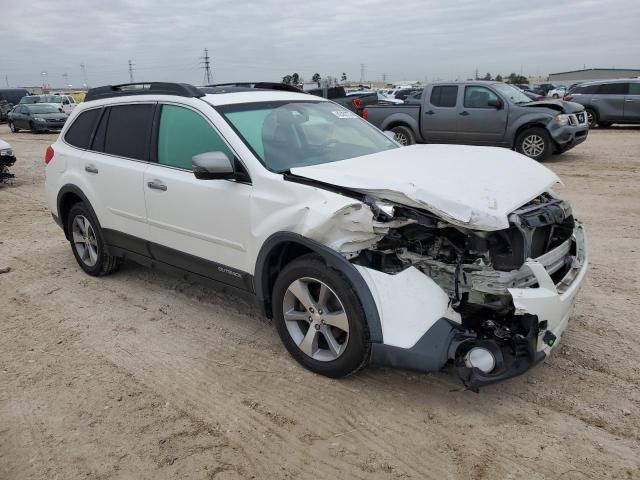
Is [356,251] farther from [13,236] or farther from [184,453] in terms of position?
[13,236]

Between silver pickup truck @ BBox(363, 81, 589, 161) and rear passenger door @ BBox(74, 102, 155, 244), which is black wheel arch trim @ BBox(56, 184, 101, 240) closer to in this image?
rear passenger door @ BBox(74, 102, 155, 244)

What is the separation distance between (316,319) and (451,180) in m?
1.19

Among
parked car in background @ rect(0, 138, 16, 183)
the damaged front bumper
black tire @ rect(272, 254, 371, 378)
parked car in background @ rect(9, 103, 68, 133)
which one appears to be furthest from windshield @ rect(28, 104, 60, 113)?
the damaged front bumper

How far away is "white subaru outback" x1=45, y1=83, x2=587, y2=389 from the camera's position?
298 centimetres

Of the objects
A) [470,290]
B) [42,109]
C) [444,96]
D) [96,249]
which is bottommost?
[96,249]

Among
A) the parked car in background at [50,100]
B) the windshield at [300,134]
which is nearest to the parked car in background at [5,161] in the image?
the windshield at [300,134]

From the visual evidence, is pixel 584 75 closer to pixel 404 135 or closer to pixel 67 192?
pixel 404 135

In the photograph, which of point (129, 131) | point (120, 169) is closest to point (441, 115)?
point (129, 131)

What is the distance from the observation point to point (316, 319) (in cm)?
336

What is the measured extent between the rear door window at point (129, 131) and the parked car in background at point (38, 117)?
2223 centimetres

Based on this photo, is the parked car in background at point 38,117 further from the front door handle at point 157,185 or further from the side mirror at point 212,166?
the side mirror at point 212,166

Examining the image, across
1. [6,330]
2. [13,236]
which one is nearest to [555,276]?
[6,330]

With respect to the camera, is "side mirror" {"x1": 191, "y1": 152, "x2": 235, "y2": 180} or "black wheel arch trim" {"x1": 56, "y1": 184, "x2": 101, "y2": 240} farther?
"black wheel arch trim" {"x1": 56, "y1": 184, "x2": 101, "y2": 240}

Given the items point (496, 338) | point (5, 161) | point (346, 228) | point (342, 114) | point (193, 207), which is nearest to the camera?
point (496, 338)
